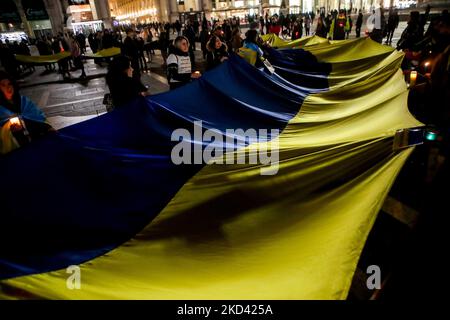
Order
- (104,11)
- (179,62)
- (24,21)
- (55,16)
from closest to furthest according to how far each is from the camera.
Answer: (179,62), (24,21), (55,16), (104,11)

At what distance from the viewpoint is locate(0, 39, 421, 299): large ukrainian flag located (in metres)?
1.89

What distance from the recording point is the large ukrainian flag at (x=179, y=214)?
1894 mm

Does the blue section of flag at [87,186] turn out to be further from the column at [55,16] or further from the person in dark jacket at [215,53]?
the column at [55,16]

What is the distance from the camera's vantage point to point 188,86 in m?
4.15

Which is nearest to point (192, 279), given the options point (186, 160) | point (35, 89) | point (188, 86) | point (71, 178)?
point (186, 160)

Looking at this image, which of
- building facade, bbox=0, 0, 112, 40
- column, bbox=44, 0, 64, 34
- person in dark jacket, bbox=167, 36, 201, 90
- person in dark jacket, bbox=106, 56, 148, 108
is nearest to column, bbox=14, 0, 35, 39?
building facade, bbox=0, 0, 112, 40

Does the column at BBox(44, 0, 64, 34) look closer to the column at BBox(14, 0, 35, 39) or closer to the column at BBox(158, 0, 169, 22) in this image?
the column at BBox(14, 0, 35, 39)

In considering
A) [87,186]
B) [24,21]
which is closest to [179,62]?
[87,186]

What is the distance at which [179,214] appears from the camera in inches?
95.2

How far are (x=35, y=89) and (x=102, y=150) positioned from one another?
11.2 metres

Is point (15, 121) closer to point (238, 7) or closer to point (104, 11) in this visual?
point (104, 11)

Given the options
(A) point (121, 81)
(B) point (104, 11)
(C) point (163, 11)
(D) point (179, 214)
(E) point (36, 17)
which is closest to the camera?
(D) point (179, 214)

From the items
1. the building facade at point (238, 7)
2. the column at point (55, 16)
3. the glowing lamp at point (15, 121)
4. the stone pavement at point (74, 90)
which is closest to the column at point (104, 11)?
the building facade at point (238, 7)
